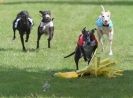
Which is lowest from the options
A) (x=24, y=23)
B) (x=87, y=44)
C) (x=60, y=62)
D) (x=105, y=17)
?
(x=60, y=62)

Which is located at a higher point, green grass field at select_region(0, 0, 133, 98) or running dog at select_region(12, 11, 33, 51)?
running dog at select_region(12, 11, 33, 51)

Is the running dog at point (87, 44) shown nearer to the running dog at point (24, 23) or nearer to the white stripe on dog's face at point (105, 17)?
the white stripe on dog's face at point (105, 17)

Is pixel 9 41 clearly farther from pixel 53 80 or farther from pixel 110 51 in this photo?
pixel 53 80

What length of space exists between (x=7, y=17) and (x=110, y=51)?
50.2ft

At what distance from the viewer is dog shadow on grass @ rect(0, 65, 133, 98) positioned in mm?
10281

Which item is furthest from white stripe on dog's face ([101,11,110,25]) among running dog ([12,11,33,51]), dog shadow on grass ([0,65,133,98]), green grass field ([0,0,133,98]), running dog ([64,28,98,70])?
dog shadow on grass ([0,65,133,98])

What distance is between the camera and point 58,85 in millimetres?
11359

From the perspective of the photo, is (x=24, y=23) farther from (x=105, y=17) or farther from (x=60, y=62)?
(x=60, y=62)

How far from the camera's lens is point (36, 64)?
1538cm

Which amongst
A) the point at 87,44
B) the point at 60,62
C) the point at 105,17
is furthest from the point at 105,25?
the point at 87,44

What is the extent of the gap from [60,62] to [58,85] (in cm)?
446

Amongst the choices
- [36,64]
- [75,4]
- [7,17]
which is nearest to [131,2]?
[75,4]

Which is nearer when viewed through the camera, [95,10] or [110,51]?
[110,51]

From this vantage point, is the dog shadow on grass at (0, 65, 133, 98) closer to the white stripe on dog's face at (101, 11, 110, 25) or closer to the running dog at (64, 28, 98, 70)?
the running dog at (64, 28, 98, 70)
